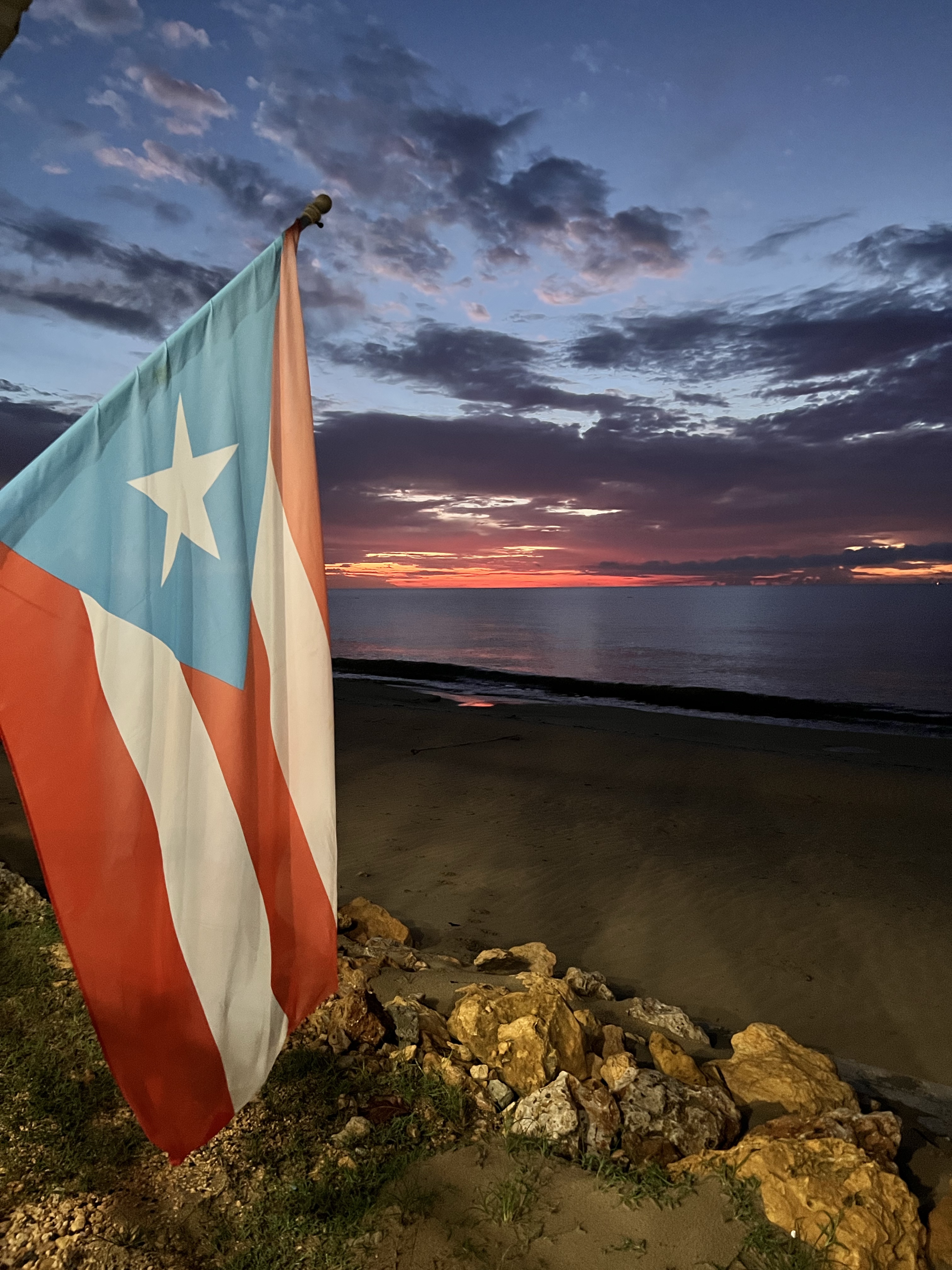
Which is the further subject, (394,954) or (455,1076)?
(394,954)

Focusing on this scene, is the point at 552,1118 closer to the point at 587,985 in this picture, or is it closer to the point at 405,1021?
the point at 405,1021

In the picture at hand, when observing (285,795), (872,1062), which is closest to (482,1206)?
(285,795)

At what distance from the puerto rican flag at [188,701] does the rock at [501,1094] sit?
47.7 inches

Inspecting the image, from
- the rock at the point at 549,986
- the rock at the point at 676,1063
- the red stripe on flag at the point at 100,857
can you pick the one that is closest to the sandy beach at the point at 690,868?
the rock at the point at 549,986

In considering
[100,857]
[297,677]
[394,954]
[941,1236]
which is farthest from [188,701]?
[394,954]

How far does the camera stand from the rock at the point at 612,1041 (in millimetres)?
3742

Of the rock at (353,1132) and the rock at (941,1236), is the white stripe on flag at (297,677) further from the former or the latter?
the rock at (941,1236)

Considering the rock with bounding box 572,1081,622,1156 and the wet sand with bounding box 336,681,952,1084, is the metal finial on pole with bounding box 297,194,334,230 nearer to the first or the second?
the rock with bounding box 572,1081,622,1156

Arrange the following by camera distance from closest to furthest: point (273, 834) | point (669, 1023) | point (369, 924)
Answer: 1. point (273, 834)
2. point (669, 1023)
3. point (369, 924)

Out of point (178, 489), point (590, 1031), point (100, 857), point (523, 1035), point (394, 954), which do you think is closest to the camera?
point (100, 857)

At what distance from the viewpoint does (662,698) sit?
28.5 metres

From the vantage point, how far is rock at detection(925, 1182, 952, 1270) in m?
2.53

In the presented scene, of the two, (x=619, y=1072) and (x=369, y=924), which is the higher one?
(x=619, y=1072)

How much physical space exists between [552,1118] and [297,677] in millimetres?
2133
